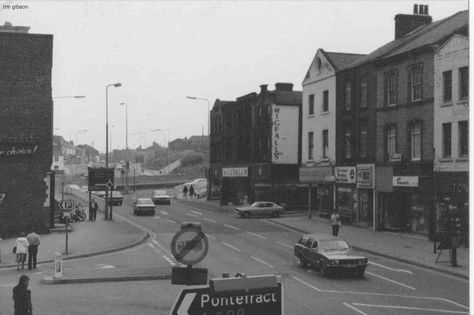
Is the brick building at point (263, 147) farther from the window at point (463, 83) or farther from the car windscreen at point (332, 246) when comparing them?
the car windscreen at point (332, 246)

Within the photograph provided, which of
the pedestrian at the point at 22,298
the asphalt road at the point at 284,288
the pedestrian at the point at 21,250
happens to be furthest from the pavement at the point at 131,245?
the pedestrian at the point at 22,298

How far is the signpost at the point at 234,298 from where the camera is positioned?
4723 mm

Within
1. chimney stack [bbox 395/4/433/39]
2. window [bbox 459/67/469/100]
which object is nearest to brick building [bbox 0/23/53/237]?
window [bbox 459/67/469/100]

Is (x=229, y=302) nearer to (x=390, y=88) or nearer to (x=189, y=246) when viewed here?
(x=189, y=246)

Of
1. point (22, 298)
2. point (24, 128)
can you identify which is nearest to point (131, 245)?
point (24, 128)

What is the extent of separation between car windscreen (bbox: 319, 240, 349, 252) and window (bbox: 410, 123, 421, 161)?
14549mm

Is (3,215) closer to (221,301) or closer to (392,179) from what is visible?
(392,179)

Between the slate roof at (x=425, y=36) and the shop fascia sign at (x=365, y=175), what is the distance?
23.5ft

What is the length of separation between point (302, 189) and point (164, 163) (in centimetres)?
8011

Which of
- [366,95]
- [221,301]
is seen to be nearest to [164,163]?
[366,95]

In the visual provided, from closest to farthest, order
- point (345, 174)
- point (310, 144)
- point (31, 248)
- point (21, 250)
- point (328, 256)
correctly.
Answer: point (328, 256) → point (21, 250) → point (31, 248) → point (345, 174) → point (310, 144)

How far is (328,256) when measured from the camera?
2206 centimetres

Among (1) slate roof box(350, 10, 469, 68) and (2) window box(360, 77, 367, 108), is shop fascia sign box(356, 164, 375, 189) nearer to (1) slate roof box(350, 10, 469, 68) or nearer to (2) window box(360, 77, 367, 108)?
(2) window box(360, 77, 367, 108)

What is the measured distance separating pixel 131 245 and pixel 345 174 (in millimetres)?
19023
